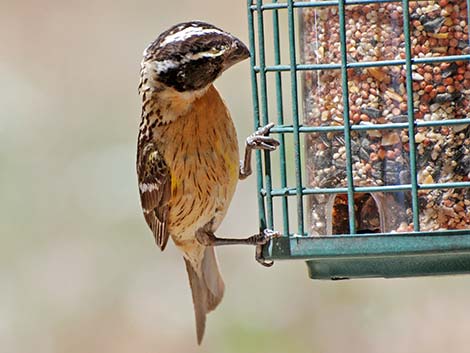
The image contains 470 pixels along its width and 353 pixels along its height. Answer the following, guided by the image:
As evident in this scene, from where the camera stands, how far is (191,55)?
6176mm

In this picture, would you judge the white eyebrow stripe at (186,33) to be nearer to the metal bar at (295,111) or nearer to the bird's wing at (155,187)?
the metal bar at (295,111)

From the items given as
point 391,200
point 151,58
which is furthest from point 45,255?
point 391,200

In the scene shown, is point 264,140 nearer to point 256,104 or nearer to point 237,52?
point 256,104

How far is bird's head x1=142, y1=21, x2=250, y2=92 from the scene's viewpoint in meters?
6.07

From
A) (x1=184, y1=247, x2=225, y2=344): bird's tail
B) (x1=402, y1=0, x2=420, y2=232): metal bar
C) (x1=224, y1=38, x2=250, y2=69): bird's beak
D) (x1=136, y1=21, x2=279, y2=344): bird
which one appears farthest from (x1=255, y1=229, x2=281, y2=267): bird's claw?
(x1=184, y1=247, x2=225, y2=344): bird's tail

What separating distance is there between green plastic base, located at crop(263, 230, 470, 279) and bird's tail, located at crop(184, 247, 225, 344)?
1.83m

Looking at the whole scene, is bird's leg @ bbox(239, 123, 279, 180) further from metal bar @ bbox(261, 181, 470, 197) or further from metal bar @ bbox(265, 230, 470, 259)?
metal bar @ bbox(265, 230, 470, 259)

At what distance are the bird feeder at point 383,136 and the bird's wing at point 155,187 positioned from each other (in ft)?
3.32

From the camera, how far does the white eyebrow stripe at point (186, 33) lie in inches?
240

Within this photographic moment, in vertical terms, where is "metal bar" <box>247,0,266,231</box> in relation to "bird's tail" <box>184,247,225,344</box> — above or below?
above

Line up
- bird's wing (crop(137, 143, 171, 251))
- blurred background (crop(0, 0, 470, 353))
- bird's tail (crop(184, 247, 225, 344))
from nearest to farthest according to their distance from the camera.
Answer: bird's wing (crop(137, 143, 171, 251)) < bird's tail (crop(184, 247, 225, 344)) < blurred background (crop(0, 0, 470, 353))

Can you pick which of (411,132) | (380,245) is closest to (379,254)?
(380,245)

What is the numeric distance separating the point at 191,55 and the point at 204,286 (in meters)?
1.98

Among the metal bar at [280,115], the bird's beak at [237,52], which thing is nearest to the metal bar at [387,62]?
the metal bar at [280,115]
